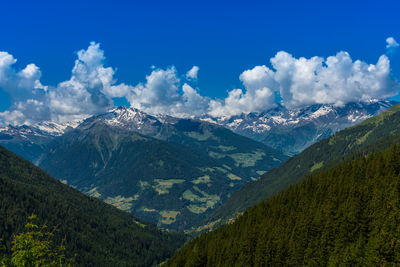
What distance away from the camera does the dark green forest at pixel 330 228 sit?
67.8 metres

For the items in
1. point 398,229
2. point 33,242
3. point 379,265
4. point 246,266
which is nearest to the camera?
point 33,242

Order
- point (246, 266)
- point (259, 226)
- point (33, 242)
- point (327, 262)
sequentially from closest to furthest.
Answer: point (33, 242) → point (327, 262) → point (246, 266) → point (259, 226)

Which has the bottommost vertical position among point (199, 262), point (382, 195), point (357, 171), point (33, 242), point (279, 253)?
point (199, 262)

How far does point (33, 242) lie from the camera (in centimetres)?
3484

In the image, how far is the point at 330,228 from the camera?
81625mm

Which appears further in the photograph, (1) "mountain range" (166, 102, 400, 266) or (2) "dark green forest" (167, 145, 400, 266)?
(1) "mountain range" (166, 102, 400, 266)

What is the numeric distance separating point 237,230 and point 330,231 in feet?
178

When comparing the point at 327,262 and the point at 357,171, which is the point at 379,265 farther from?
the point at 357,171

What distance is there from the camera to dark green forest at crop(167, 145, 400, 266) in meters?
67.8

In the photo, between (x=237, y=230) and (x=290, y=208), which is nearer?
(x=290, y=208)

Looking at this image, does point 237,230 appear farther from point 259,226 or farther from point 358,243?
point 358,243

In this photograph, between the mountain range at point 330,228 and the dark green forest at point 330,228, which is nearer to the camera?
the dark green forest at point 330,228

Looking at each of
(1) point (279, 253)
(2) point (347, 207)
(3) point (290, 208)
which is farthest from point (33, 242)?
(3) point (290, 208)

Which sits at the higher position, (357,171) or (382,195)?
(357,171)
